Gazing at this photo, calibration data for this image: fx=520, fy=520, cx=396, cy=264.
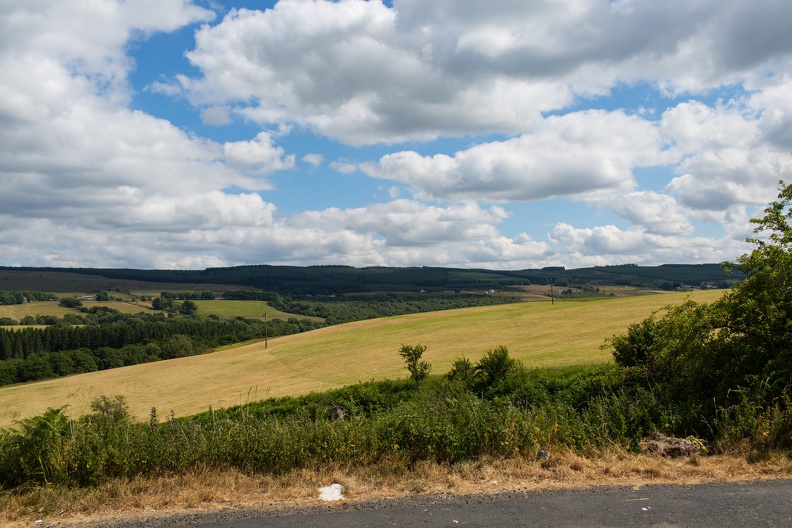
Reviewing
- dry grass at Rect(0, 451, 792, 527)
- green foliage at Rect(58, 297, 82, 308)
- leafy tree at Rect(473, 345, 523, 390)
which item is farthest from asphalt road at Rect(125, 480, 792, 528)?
green foliage at Rect(58, 297, 82, 308)

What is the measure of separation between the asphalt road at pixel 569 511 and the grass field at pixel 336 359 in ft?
88.0

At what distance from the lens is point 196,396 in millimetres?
47688

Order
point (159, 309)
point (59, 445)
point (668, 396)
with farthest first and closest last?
point (159, 309) → point (668, 396) → point (59, 445)

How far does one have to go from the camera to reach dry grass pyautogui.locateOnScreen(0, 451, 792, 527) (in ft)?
21.9

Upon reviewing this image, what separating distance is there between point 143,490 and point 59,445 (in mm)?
1634

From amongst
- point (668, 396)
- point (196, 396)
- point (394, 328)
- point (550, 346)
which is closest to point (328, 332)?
point (394, 328)

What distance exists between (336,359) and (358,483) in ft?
169

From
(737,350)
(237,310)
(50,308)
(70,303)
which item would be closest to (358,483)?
(737,350)

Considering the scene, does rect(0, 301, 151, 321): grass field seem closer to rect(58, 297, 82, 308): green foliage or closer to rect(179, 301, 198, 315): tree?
rect(58, 297, 82, 308): green foliage

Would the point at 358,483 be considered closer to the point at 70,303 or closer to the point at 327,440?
the point at 327,440

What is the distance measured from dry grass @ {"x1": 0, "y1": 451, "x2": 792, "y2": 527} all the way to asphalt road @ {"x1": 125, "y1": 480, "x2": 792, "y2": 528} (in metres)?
0.29

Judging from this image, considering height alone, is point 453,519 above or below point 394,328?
above

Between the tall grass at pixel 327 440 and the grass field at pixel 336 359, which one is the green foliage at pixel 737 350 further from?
the grass field at pixel 336 359

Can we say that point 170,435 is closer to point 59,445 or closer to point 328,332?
point 59,445
